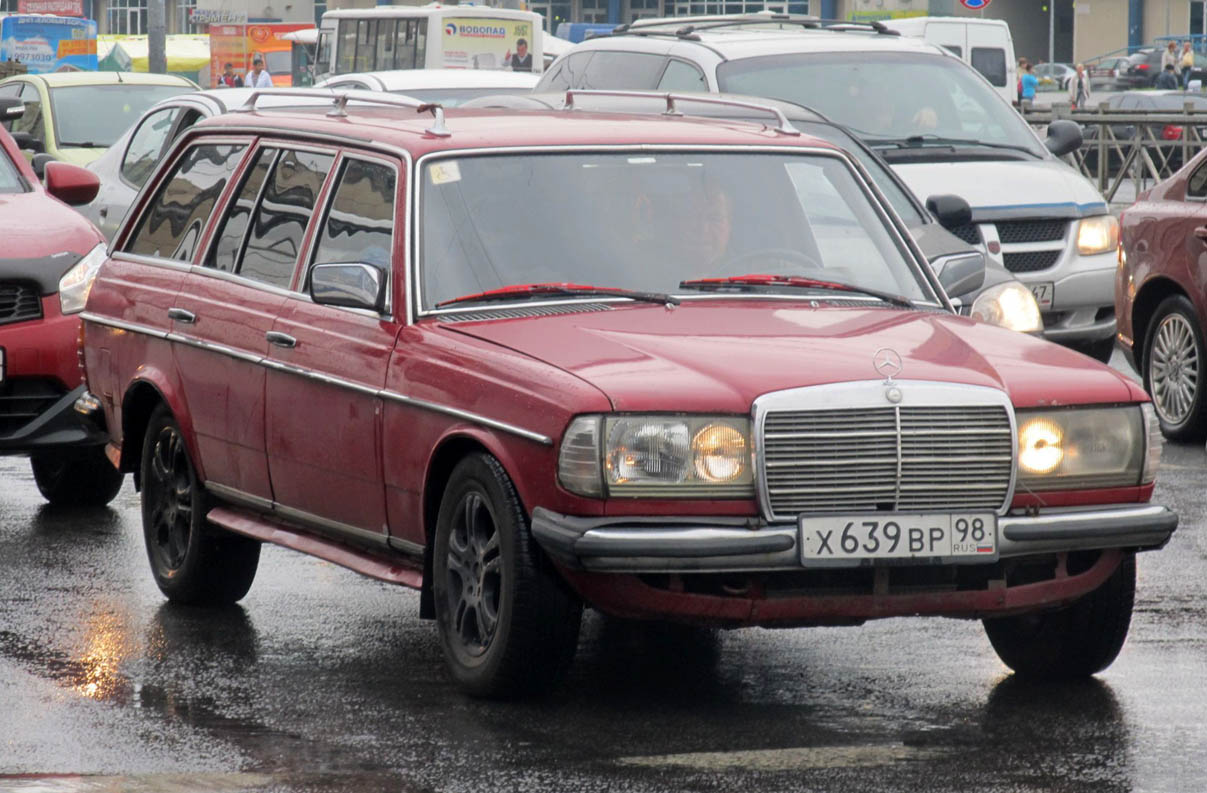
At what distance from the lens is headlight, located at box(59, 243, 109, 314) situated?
32.4 feet

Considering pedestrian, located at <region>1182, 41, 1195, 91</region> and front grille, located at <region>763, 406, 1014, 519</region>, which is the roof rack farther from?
pedestrian, located at <region>1182, 41, 1195, 91</region>

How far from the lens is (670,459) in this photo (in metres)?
5.80

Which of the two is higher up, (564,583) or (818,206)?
(818,206)

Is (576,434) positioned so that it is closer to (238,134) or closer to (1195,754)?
(1195,754)

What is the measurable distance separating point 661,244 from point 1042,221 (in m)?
7.48

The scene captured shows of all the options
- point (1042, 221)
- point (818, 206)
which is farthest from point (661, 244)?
point (1042, 221)

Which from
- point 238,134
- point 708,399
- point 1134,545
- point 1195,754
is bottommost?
point 1195,754

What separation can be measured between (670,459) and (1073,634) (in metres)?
1.43

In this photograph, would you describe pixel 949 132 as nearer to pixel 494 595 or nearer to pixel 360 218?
pixel 360 218

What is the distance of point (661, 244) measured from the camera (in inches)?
271

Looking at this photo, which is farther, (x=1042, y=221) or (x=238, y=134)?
(x=1042, y=221)

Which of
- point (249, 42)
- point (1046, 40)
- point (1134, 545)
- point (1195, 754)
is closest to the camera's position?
point (1195, 754)

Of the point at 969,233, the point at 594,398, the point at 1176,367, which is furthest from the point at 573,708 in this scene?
the point at 969,233

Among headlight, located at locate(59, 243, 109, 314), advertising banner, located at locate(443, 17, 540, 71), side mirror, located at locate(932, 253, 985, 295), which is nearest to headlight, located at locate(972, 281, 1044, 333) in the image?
side mirror, located at locate(932, 253, 985, 295)
